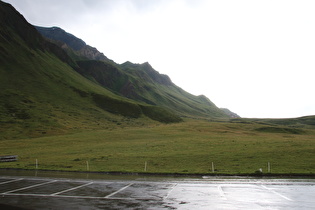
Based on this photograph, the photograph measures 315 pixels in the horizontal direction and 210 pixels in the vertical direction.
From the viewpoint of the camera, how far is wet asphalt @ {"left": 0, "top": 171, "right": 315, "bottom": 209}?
14461 millimetres

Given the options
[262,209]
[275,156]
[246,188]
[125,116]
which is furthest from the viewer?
[125,116]

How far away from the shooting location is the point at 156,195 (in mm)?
17062

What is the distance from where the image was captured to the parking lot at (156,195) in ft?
47.5

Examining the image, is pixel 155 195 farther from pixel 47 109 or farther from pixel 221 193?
pixel 47 109

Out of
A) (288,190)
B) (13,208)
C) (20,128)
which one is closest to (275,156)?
(288,190)

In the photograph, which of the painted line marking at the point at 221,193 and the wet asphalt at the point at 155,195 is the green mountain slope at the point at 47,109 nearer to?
the wet asphalt at the point at 155,195

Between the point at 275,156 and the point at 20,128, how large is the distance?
329ft

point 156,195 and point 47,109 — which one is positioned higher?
point 47,109

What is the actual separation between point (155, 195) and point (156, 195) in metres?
0.07

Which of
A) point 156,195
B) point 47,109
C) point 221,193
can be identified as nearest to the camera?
point 156,195

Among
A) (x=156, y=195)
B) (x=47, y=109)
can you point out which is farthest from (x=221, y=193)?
(x=47, y=109)

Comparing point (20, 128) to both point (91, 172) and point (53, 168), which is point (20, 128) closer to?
point (53, 168)

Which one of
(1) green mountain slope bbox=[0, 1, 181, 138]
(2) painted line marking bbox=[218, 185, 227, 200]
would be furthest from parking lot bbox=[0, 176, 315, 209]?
(1) green mountain slope bbox=[0, 1, 181, 138]

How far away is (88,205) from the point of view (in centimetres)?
1454
